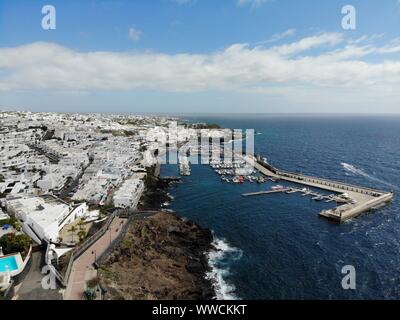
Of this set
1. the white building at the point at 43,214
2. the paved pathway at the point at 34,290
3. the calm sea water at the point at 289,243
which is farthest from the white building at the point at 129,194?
the paved pathway at the point at 34,290

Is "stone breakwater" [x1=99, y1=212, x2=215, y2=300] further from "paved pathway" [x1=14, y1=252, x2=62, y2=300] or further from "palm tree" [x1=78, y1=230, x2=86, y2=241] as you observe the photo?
"palm tree" [x1=78, y1=230, x2=86, y2=241]

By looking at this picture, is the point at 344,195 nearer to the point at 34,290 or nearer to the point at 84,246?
the point at 84,246

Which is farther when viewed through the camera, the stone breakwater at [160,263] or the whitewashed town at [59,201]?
the stone breakwater at [160,263]

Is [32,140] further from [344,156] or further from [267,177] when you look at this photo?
[344,156]

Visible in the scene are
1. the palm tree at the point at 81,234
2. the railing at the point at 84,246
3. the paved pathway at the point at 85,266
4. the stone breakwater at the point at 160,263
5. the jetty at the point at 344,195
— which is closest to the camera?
the paved pathway at the point at 85,266

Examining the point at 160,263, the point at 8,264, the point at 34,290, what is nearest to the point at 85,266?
the point at 34,290

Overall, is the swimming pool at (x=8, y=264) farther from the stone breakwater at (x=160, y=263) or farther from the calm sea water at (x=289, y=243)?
the calm sea water at (x=289, y=243)
